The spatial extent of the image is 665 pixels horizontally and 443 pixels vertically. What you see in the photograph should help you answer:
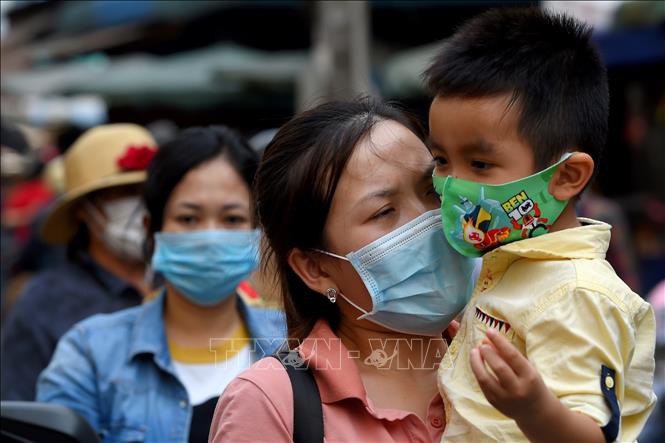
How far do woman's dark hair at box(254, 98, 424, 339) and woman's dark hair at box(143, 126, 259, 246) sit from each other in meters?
1.25

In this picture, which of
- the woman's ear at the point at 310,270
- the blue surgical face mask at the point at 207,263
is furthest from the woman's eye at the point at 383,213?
the blue surgical face mask at the point at 207,263

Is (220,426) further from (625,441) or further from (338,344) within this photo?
(625,441)

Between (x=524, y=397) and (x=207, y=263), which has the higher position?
(x=524, y=397)

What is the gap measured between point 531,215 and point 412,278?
1.19ft

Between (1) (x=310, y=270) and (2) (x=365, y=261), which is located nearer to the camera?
(2) (x=365, y=261)

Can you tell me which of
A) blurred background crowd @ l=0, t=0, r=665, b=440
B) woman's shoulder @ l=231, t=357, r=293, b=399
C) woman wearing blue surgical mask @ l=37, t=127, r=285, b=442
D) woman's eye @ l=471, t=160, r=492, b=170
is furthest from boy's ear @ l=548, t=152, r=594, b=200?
blurred background crowd @ l=0, t=0, r=665, b=440

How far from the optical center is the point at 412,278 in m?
2.59

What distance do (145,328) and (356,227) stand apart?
1.50m

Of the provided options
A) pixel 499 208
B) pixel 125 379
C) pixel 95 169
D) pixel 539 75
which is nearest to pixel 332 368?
pixel 499 208

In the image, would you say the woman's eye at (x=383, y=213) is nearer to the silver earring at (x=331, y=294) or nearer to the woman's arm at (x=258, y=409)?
the silver earring at (x=331, y=294)

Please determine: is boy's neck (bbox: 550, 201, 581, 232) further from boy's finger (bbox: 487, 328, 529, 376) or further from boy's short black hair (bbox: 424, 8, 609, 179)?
boy's finger (bbox: 487, 328, 529, 376)

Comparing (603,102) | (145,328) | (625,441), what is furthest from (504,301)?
(145,328)

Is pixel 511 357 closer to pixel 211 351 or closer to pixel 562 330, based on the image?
pixel 562 330

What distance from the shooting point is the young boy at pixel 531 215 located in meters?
2.17
